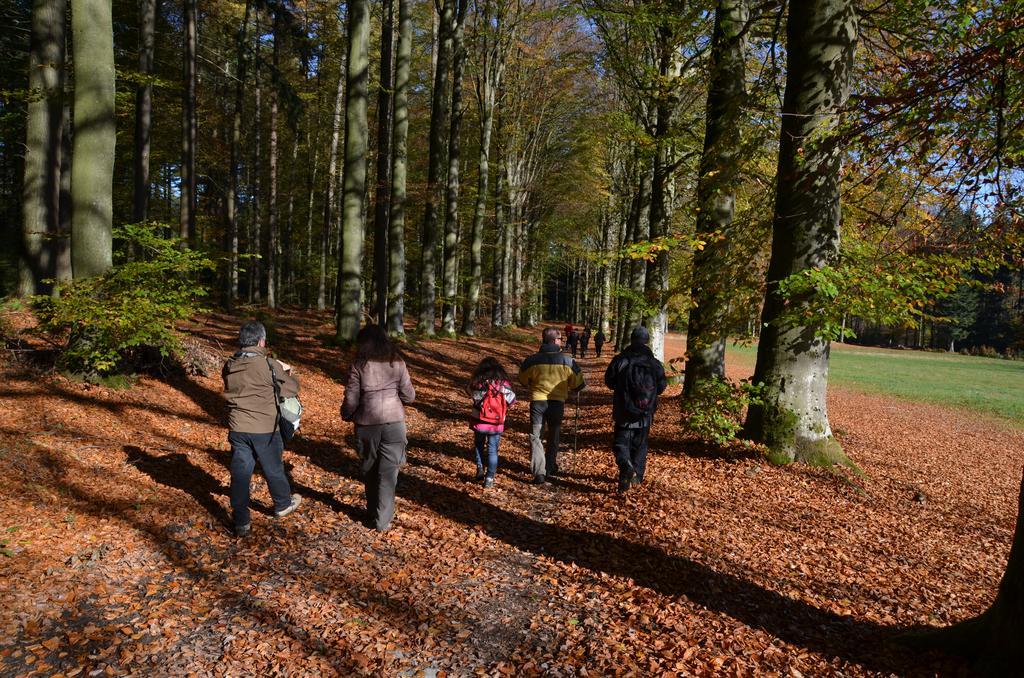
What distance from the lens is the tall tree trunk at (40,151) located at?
10484 millimetres

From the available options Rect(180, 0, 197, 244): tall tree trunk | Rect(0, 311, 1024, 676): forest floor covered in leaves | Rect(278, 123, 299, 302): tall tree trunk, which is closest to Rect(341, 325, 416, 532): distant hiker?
Rect(0, 311, 1024, 676): forest floor covered in leaves

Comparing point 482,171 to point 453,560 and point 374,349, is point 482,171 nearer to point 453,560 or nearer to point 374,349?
point 374,349

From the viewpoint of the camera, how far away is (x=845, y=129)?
16.4ft

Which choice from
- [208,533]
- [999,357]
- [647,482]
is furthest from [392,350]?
[999,357]

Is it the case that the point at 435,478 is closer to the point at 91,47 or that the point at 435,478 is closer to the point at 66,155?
the point at 91,47

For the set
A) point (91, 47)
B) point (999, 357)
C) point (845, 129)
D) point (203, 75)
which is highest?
point (203, 75)

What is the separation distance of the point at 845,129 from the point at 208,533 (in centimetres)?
680

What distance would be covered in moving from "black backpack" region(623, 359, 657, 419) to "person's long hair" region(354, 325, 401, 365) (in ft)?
9.23

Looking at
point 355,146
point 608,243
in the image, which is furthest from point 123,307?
point 608,243

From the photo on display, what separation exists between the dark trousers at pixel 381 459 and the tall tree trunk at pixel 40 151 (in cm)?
934

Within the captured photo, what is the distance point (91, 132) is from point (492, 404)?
698cm

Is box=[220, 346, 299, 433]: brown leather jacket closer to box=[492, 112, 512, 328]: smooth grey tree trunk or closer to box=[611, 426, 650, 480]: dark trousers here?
box=[611, 426, 650, 480]: dark trousers

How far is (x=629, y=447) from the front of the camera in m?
6.74

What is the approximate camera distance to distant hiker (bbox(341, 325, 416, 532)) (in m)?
5.28
